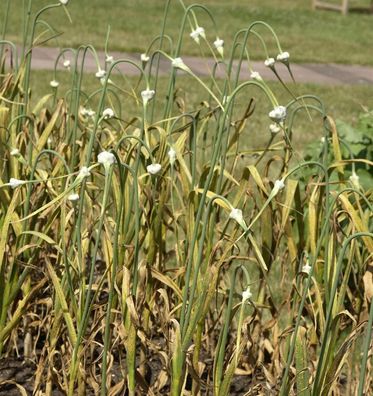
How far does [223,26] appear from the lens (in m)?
15.0

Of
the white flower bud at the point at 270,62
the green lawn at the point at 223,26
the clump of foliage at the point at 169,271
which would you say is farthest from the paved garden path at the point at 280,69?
the white flower bud at the point at 270,62

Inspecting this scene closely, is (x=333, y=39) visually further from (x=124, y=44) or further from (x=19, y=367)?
(x=19, y=367)

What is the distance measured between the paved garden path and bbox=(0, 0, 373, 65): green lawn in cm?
30

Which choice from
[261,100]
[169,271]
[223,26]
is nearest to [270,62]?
[169,271]

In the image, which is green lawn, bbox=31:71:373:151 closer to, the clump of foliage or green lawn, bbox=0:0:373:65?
green lawn, bbox=0:0:373:65

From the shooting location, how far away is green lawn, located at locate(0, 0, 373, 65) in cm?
1261

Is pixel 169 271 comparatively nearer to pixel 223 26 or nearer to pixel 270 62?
pixel 270 62

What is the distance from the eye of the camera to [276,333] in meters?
3.25

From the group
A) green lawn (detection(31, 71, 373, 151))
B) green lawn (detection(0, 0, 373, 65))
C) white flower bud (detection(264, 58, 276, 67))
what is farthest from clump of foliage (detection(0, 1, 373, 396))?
green lawn (detection(0, 0, 373, 65))

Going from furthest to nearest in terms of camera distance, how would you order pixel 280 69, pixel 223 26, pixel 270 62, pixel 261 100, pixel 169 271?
pixel 223 26, pixel 280 69, pixel 261 100, pixel 169 271, pixel 270 62

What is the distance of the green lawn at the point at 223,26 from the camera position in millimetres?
12609

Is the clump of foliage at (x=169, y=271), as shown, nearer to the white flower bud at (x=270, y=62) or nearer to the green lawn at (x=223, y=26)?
the white flower bud at (x=270, y=62)

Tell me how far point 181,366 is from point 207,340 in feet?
2.44

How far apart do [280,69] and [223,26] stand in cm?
412
